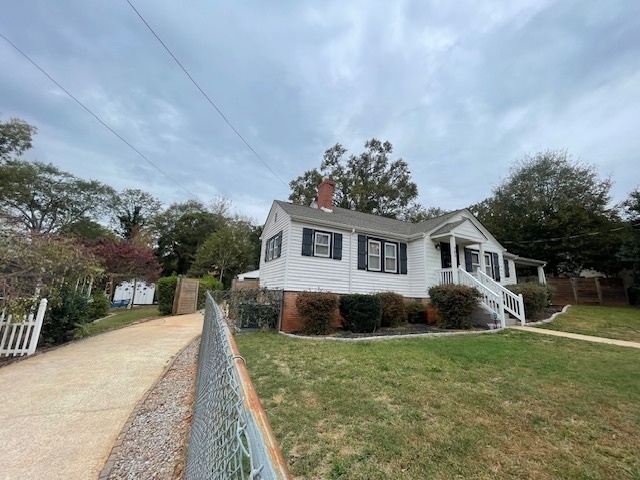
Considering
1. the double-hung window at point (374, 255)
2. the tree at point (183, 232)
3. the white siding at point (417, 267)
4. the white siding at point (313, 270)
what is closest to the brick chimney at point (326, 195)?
the white siding at point (313, 270)

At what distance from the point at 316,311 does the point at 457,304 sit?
206 inches

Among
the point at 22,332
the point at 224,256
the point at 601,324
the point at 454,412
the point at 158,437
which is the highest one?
the point at 224,256

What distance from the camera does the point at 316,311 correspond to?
9312mm

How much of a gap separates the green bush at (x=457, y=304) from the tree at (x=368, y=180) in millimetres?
20335

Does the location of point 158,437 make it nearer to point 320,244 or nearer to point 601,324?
point 320,244

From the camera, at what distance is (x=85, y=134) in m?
10.2

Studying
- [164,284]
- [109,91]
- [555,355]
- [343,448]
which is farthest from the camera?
[164,284]

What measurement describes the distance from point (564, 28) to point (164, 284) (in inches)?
803

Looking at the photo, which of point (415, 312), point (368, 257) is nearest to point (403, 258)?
point (368, 257)

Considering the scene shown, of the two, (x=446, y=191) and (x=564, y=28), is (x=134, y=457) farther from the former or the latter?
(x=446, y=191)

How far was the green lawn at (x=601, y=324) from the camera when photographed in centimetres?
913

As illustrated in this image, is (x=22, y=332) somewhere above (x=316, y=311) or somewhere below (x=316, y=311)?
below

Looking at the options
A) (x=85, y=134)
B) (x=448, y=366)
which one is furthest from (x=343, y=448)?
(x=85, y=134)

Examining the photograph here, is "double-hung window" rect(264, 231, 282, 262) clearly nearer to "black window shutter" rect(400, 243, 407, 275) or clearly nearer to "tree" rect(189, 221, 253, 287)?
"black window shutter" rect(400, 243, 407, 275)
